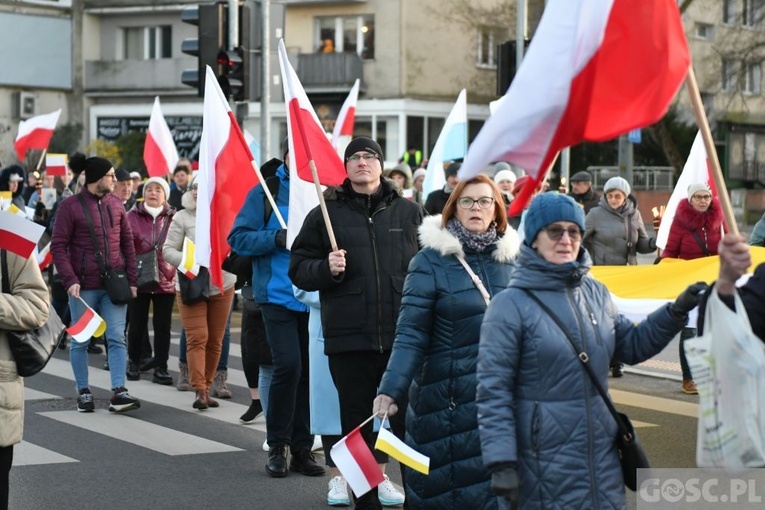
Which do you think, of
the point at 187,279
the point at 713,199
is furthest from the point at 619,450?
the point at 713,199

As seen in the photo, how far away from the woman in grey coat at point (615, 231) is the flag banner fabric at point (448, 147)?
13.6 feet

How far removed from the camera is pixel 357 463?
21.5ft

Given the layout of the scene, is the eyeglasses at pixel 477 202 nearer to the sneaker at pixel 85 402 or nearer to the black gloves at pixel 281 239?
the black gloves at pixel 281 239

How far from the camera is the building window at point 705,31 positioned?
189 ft

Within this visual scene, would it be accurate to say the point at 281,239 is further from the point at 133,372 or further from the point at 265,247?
the point at 133,372

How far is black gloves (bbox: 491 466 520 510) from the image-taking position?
500 cm

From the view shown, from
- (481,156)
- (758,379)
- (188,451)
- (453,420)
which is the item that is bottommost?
(188,451)

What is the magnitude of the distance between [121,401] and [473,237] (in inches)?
228

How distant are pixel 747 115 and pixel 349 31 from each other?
15937 mm

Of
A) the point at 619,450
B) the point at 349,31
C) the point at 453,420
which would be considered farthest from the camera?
the point at 349,31

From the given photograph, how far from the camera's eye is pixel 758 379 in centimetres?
471

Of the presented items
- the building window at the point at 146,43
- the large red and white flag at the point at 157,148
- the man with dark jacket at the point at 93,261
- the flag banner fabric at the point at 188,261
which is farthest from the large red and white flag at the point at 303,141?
the building window at the point at 146,43

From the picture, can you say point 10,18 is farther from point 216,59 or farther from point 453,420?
point 453,420

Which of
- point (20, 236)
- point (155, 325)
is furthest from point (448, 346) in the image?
point (155, 325)
